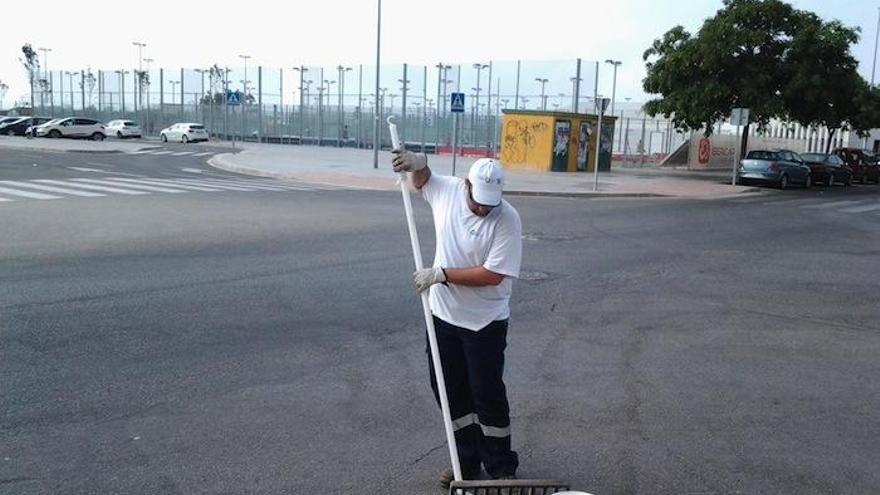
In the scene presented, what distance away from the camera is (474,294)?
384 centimetres

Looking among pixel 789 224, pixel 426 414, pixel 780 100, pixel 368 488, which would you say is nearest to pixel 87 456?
pixel 368 488

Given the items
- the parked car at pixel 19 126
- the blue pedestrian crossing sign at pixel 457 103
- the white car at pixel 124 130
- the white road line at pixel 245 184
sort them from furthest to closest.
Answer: the white car at pixel 124 130
the parked car at pixel 19 126
the blue pedestrian crossing sign at pixel 457 103
the white road line at pixel 245 184

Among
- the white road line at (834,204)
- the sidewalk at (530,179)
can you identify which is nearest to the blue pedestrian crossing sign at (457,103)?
the sidewalk at (530,179)

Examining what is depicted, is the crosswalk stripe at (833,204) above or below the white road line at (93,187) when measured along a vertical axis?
above

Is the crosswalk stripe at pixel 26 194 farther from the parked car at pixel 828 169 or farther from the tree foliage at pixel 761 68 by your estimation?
the parked car at pixel 828 169

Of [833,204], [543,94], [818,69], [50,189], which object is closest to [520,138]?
[818,69]

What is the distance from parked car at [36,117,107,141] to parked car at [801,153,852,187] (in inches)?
1748

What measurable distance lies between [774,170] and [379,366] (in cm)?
2682

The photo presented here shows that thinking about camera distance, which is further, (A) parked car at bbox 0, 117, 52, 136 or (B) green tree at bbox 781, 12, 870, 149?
(A) parked car at bbox 0, 117, 52, 136

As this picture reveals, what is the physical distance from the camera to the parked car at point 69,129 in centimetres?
5356

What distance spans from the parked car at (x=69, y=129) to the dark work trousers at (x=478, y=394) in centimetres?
5585

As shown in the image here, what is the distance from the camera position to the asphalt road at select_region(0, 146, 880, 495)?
4289mm

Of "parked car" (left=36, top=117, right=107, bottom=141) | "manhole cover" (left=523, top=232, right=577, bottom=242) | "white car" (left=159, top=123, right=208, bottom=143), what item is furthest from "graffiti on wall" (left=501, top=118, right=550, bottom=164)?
"parked car" (left=36, top=117, right=107, bottom=141)

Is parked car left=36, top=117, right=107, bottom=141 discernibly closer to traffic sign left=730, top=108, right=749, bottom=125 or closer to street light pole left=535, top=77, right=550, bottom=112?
street light pole left=535, top=77, right=550, bottom=112
